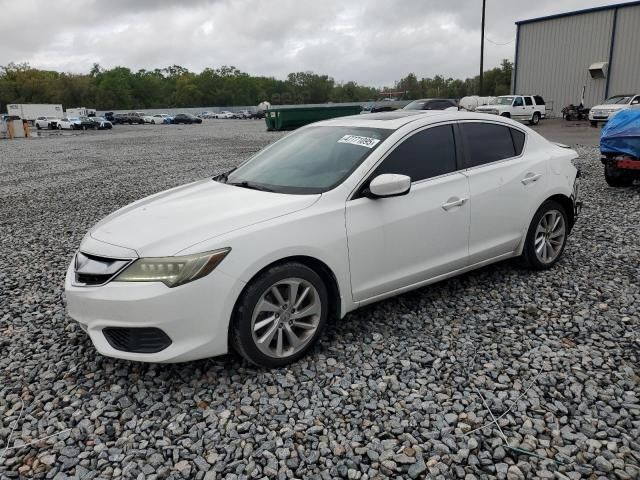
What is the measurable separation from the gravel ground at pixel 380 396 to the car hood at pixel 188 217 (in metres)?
0.91

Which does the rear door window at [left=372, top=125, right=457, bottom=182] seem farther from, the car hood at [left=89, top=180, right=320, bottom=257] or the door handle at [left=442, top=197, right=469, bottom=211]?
the car hood at [left=89, top=180, right=320, bottom=257]

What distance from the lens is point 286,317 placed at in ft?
10.9

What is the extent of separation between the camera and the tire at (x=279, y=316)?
3.13 m

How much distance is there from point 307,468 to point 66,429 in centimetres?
141

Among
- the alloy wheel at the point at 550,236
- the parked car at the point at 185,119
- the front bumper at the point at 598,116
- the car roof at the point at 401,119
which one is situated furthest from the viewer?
the parked car at the point at 185,119

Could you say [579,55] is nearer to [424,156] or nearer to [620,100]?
[620,100]

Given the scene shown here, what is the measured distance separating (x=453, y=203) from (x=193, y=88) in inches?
4630

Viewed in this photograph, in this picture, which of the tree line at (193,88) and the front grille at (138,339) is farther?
the tree line at (193,88)

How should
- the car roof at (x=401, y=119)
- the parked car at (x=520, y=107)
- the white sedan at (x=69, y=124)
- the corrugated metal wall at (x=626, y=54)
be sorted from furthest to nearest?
the white sedan at (x=69, y=124) → the corrugated metal wall at (x=626, y=54) → the parked car at (x=520, y=107) → the car roof at (x=401, y=119)

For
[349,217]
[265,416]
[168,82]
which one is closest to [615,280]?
[349,217]

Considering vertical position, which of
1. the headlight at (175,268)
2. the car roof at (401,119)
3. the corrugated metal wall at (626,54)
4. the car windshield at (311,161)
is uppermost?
the corrugated metal wall at (626,54)

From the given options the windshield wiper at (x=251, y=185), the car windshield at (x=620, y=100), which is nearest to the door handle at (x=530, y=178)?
the windshield wiper at (x=251, y=185)

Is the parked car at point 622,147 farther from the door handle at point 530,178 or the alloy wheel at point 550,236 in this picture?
the door handle at point 530,178

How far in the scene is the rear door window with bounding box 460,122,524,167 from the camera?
14.2 ft
